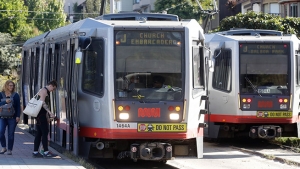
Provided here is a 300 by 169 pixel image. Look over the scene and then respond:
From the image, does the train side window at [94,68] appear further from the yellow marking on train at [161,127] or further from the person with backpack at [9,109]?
the person with backpack at [9,109]

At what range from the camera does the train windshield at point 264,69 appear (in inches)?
810

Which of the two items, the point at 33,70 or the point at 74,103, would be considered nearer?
the point at 74,103

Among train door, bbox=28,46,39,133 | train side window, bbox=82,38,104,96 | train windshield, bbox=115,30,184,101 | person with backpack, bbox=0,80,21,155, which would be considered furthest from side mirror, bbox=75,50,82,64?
train door, bbox=28,46,39,133

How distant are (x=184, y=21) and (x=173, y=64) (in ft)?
4.09

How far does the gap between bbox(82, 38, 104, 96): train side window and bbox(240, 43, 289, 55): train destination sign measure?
690 cm

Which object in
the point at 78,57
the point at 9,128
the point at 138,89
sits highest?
the point at 78,57

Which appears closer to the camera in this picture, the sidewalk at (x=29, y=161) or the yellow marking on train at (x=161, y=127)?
the sidewalk at (x=29, y=161)

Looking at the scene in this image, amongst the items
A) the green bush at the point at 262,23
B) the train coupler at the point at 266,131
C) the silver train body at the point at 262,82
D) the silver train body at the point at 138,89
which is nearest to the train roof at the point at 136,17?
the silver train body at the point at 138,89

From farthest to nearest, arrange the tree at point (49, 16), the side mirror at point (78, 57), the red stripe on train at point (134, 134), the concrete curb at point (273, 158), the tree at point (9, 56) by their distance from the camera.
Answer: the tree at point (49, 16) < the tree at point (9, 56) < the concrete curb at point (273, 158) < the red stripe on train at point (134, 134) < the side mirror at point (78, 57)

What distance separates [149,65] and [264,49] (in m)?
6.90

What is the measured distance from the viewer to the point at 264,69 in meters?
20.6

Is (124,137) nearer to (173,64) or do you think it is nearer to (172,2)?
(173,64)

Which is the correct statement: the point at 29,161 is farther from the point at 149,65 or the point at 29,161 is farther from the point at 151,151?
the point at 149,65

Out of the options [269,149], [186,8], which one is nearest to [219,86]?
[269,149]
